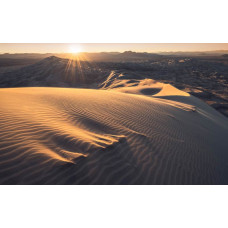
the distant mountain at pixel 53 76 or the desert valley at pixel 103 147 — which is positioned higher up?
the distant mountain at pixel 53 76

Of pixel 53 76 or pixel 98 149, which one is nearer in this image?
pixel 98 149

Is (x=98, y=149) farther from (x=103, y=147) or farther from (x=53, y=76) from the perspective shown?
(x=53, y=76)

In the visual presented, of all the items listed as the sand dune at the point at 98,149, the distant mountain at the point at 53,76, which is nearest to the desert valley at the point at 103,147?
the sand dune at the point at 98,149

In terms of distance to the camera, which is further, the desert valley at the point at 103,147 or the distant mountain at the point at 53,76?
the distant mountain at the point at 53,76

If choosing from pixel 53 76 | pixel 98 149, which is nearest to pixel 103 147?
pixel 98 149

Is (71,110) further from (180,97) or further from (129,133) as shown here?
(180,97)

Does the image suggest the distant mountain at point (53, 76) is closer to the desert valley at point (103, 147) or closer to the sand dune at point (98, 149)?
the desert valley at point (103, 147)

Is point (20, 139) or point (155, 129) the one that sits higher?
point (20, 139)

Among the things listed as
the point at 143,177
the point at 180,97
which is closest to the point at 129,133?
the point at 143,177
